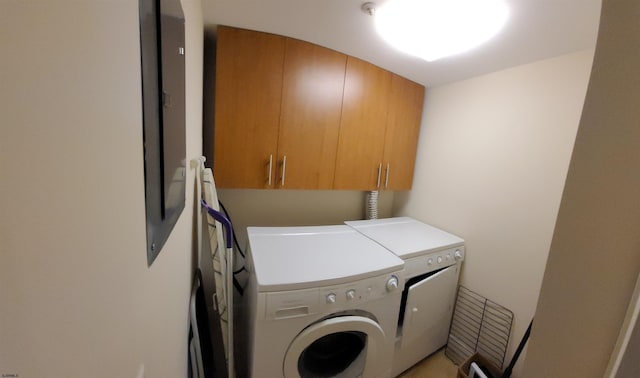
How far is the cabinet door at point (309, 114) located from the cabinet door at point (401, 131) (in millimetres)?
501

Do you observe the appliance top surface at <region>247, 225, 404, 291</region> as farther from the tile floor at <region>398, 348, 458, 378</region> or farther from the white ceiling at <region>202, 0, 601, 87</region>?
the white ceiling at <region>202, 0, 601, 87</region>

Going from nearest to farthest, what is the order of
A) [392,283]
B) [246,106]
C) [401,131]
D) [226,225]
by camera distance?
[226,225] → [392,283] → [246,106] → [401,131]

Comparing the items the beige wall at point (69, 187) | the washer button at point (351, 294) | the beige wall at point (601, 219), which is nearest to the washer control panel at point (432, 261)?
the washer button at point (351, 294)

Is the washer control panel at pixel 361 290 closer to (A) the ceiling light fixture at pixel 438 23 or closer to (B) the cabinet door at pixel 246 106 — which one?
(B) the cabinet door at pixel 246 106

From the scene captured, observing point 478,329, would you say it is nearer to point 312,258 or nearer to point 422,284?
point 422,284

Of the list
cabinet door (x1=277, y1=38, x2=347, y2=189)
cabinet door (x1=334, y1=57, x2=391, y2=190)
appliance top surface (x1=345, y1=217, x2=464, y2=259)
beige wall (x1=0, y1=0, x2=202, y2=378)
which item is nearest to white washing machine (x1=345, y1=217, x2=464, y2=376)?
appliance top surface (x1=345, y1=217, x2=464, y2=259)

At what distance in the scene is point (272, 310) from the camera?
3.16 ft

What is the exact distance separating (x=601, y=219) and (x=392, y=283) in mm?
928

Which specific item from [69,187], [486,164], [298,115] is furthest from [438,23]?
[69,187]

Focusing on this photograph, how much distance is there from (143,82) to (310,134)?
1.18m

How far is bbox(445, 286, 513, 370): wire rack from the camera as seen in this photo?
151 cm

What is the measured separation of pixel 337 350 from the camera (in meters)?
1.36

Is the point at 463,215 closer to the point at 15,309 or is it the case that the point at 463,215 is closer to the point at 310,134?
the point at 310,134

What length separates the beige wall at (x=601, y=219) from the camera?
375 mm
